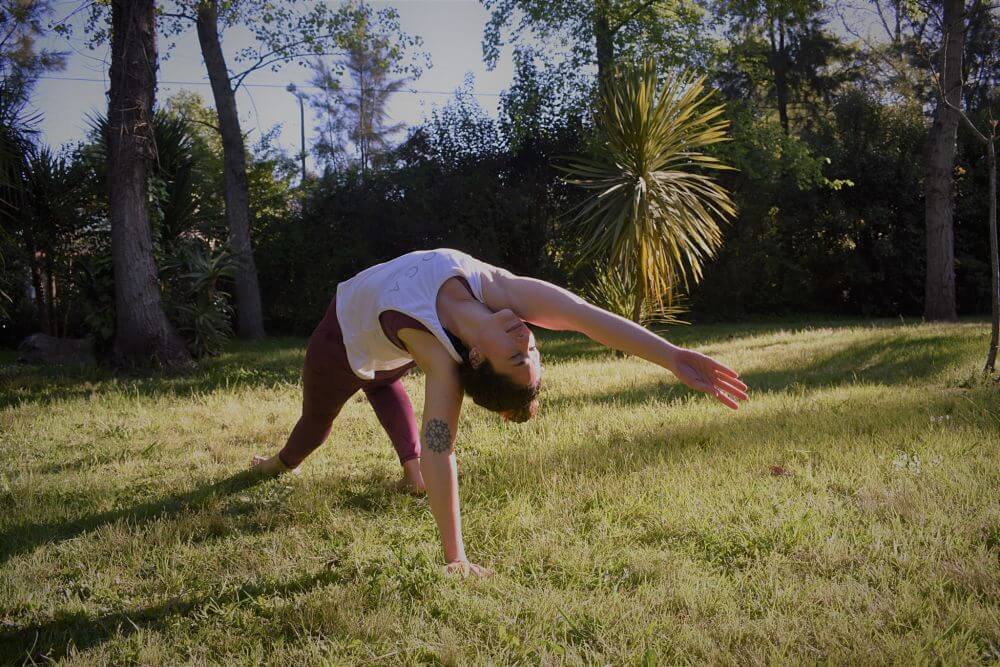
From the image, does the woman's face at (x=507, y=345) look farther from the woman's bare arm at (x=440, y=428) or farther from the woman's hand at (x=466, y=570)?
the woman's hand at (x=466, y=570)

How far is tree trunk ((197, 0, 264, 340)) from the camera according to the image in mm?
14305

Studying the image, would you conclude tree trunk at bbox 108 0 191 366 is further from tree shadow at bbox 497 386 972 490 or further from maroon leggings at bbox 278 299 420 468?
tree shadow at bbox 497 386 972 490

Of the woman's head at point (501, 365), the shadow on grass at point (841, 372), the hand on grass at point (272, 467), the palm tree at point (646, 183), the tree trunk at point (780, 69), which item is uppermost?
the tree trunk at point (780, 69)

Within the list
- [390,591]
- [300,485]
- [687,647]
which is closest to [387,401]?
[300,485]

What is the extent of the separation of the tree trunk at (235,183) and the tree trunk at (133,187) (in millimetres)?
4571

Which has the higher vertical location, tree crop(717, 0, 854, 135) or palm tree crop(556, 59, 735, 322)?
tree crop(717, 0, 854, 135)

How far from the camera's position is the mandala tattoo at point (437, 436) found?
280 cm

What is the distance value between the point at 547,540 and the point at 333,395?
145 cm

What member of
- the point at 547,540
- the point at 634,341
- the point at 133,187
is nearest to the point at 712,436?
the point at 547,540

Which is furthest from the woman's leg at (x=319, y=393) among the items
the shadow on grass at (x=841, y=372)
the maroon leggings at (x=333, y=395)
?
the shadow on grass at (x=841, y=372)

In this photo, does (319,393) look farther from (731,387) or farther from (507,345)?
(731,387)

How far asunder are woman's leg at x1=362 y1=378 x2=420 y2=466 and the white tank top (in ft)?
1.78

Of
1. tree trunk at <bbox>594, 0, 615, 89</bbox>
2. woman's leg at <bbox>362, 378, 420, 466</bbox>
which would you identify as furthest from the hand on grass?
tree trunk at <bbox>594, 0, 615, 89</bbox>

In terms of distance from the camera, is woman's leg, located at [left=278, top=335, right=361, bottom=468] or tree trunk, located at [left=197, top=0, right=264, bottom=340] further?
tree trunk, located at [left=197, top=0, right=264, bottom=340]
